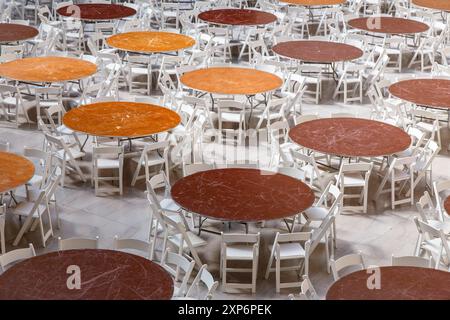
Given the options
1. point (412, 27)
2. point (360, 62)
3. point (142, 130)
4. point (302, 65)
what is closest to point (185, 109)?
point (142, 130)

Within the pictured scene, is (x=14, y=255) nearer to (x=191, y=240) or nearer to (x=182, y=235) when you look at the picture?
(x=182, y=235)

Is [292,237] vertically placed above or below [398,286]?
below

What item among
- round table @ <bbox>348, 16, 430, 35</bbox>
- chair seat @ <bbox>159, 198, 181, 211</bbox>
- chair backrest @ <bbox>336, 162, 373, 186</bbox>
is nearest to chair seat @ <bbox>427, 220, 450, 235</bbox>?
chair backrest @ <bbox>336, 162, 373, 186</bbox>

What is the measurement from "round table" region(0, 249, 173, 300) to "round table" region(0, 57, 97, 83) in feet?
19.6

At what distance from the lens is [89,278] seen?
7.66 m

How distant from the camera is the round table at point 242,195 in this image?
9.30m

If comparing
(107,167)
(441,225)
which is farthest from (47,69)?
(441,225)

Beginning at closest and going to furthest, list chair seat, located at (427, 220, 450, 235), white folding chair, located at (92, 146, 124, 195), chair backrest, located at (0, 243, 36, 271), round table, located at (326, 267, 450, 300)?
round table, located at (326, 267, 450, 300)
chair backrest, located at (0, 243, 36, 271)
chair seat, located at (427, 220, 450, 235)
white folding chair, located at (92, 146, 124, 195)

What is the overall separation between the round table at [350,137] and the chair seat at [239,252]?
7.64ft

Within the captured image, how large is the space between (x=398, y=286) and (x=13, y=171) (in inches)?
189

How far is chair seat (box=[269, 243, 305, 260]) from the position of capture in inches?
361

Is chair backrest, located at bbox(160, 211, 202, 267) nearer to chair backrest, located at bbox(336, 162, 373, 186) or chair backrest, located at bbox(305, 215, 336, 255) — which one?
chair backrest, located at bbox(305, 215, 336, 255)
